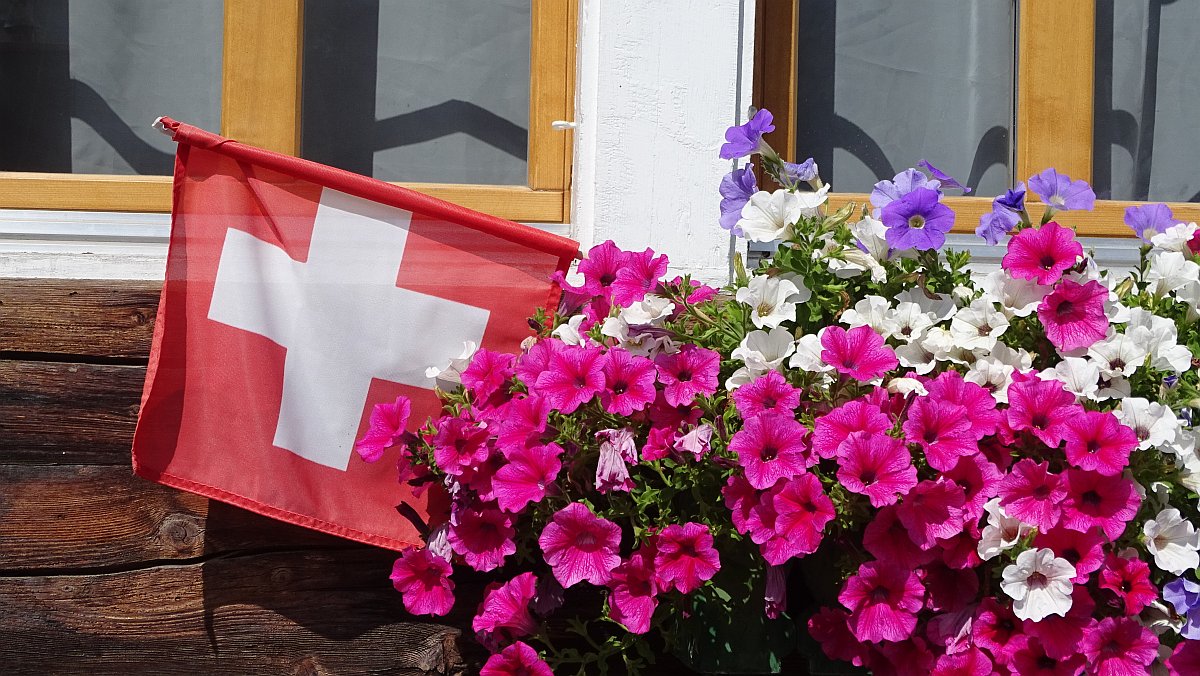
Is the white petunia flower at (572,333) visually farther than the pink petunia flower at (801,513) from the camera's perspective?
Yes

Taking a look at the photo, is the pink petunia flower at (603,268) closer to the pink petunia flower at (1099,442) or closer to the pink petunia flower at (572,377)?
the pink petunia flower at (572,377)

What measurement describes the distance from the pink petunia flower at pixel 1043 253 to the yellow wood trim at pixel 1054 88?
3.08 ft

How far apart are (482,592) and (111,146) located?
1.24 meters

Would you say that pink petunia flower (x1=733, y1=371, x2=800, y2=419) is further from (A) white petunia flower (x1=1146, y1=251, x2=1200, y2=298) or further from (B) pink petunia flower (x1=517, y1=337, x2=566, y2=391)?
(A) white petunia flower (x1=1146, y1=251, x2=1200, y2=298)

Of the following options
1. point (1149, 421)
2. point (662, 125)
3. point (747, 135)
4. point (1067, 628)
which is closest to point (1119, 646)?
point (1067, 628)

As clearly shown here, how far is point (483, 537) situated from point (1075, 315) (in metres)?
0.91

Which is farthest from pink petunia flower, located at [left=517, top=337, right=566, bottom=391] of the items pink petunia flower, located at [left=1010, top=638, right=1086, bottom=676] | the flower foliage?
pink petunia flower, located at [left=1010, top=638, right=1086, bottom=676]

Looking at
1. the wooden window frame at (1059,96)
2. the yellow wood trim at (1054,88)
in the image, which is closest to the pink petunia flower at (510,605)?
the wooden window frame at (1059,96)

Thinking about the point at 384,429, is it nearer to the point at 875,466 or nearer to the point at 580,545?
the point at 580,545

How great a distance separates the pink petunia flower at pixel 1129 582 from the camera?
124cm

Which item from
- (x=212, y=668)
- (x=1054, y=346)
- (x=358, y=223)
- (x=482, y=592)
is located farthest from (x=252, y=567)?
(x=1054, y=346)

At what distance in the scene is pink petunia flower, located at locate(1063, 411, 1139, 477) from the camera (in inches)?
47.3

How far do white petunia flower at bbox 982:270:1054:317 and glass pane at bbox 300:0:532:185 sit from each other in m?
1.05

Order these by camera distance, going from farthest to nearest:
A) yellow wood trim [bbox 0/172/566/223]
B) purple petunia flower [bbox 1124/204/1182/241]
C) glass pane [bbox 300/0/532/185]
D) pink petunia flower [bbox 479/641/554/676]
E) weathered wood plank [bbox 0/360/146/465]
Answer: glass pane [bbox 300/0/532/185], yellow wood trim [bbox 0/172/566/223], weathered wood plank [bbox 0/360/146/465], purple petunia flower [bbox 1124/204/1182/241], pink petunia flower [bbox 479/641/554/676]
